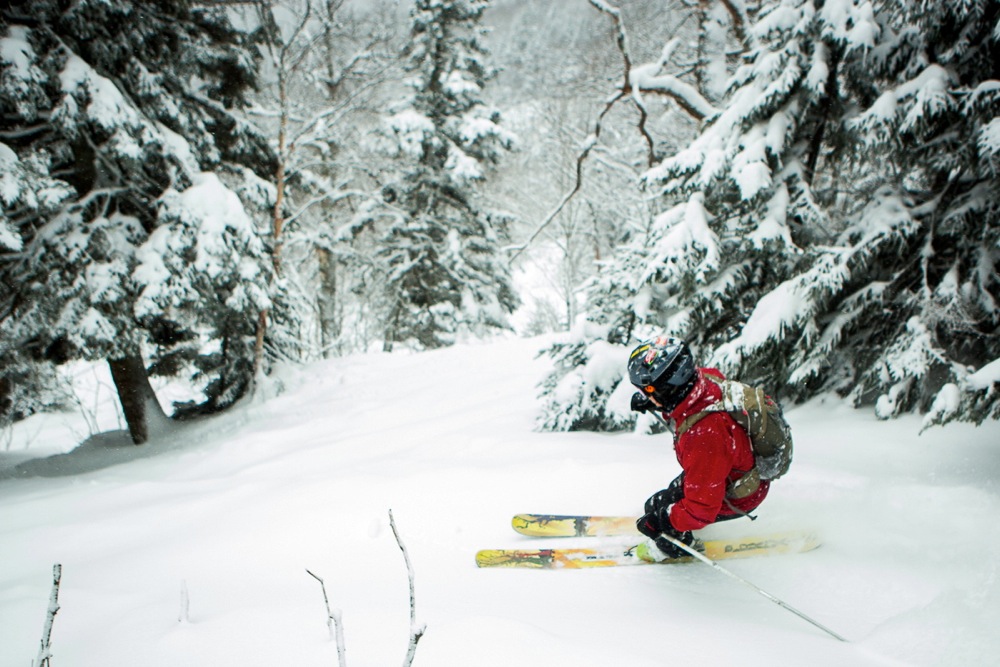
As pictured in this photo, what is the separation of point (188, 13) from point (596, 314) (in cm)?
823

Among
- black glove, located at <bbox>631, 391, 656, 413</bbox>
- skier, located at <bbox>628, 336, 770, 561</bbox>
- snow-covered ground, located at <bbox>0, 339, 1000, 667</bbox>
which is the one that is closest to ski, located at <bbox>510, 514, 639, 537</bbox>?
snow-covered ground, located at <bbox>0, 339, 1000, 667</bbox>

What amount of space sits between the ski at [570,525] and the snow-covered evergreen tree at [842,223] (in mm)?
2224

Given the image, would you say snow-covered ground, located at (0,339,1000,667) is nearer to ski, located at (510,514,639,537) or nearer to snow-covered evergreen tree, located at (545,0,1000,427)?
ski, located at (510,514,639,537)

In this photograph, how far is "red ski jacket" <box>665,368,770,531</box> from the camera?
8.81 feet

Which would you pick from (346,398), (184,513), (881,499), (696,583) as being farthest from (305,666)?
(346,398)

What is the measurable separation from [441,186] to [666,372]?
13.1m

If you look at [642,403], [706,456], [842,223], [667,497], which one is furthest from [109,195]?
[842,223]

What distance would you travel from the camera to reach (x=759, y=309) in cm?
494

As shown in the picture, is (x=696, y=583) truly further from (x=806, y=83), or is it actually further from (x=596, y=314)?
(x=806, y=83)

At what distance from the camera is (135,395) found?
8.48 m

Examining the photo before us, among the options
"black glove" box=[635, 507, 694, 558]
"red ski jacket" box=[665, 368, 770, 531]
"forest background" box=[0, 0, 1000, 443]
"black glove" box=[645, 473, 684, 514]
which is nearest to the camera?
"red ski jacket" box=[665, 368, 770, 531]

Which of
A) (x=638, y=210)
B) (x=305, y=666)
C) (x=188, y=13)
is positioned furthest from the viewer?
(x=638, y=210)

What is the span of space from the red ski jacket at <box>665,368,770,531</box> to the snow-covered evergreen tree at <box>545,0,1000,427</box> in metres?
1.79

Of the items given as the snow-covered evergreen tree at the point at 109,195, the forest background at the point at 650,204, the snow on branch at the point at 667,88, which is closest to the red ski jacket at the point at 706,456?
the forest background at the point at 650,204
